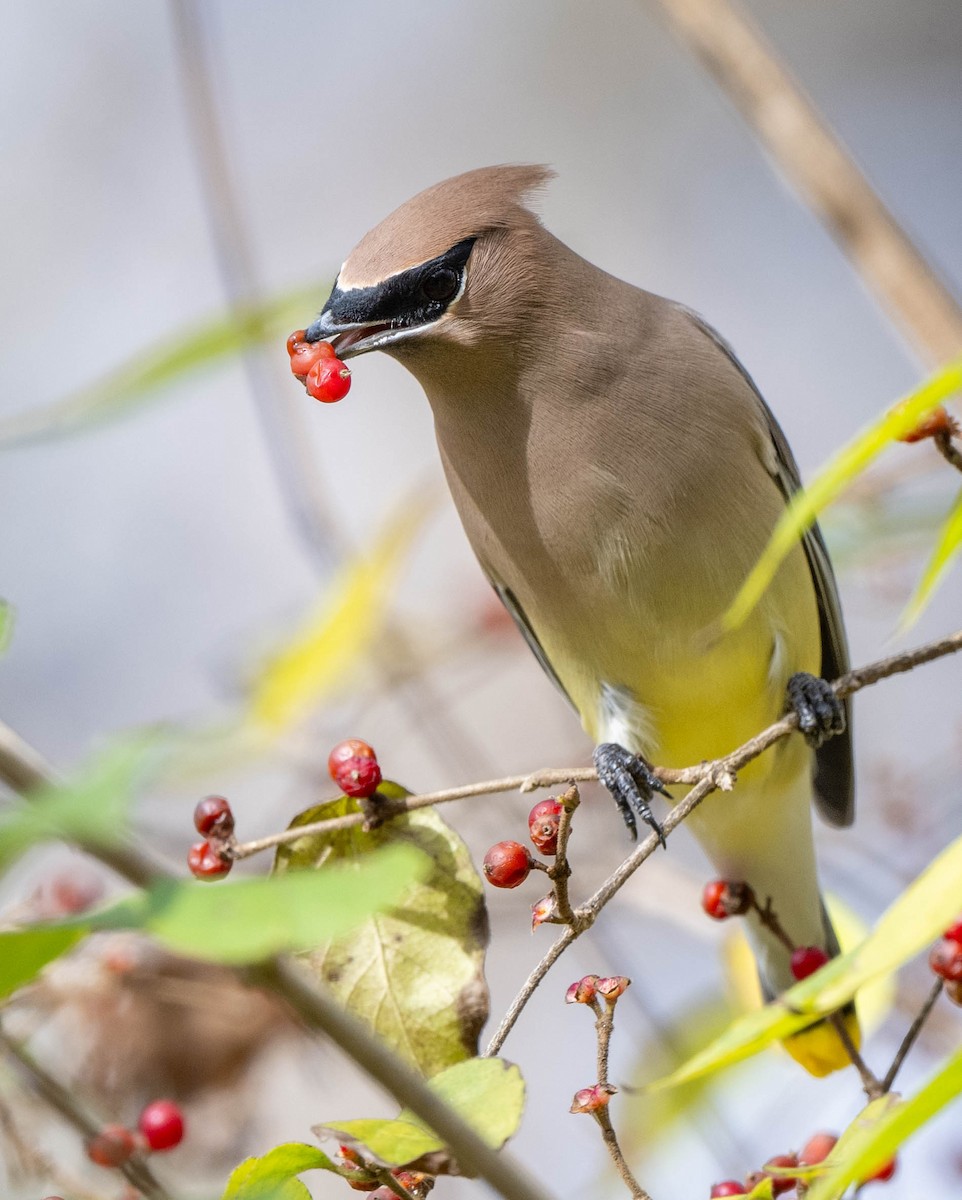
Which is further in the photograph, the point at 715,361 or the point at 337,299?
the point at 715,361

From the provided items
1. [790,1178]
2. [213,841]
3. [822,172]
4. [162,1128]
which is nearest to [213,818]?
[213,841]

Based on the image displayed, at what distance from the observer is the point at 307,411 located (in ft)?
26.2

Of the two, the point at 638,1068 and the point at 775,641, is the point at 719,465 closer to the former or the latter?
the point at 775,641

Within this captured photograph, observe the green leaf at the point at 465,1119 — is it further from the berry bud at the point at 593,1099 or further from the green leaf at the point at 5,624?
the green leaf at the point at 5,624

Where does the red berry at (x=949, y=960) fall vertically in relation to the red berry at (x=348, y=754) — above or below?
below

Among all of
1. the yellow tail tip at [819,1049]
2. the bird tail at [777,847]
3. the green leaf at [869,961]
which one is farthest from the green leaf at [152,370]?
the bird tail at [777,847]

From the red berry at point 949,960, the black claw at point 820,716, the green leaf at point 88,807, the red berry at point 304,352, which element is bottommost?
the red berry at point 949,960

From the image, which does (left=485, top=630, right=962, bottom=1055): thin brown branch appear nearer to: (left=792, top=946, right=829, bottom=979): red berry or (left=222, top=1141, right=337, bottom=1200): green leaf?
(left=222, top=1141, right=337, bottom=1200): green leaf

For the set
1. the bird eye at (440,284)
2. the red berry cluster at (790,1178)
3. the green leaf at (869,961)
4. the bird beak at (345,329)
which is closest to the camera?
the green leaf at (869,961)

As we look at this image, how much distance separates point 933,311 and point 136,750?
1631 mm

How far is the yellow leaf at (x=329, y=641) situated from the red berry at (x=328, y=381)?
28 cm

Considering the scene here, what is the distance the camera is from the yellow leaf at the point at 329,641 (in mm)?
2326

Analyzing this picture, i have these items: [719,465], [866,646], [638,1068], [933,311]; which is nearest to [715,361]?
[719,465]

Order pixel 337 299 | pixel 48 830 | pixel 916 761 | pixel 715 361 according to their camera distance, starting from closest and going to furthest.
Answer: pixel 48 830 → pixel 337 299 → pixel 715 361 → pixel 916 761
